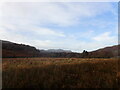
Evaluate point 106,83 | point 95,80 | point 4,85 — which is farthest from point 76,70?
point 4,85

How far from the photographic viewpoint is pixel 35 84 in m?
4.13

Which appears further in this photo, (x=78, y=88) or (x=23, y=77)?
(x=23, y=77)

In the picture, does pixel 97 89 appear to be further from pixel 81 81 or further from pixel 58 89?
pixel 58 89

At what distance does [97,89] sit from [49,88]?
1.45m

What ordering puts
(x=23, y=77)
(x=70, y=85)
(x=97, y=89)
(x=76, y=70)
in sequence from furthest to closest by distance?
(x=76, y=70) → (x=23, y=77) → (x=70, y=85) → (x=97, y=89)

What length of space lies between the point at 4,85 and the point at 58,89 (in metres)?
1.79

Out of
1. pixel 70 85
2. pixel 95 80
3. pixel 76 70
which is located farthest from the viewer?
pixel 76 70

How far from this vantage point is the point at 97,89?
3.85 meters

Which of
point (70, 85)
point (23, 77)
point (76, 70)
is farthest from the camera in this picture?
point (76, 70)

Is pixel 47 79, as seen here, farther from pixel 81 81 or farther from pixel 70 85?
pixel 81 81

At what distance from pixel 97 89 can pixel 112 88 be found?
1.63 feet

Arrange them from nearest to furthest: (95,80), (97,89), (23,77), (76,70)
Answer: (97,89) → (95,80) → (23,77) → (76,70)

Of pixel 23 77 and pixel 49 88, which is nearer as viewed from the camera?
pixel 49 88

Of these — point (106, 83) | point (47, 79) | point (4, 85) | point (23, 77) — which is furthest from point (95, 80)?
point (4, 85)
